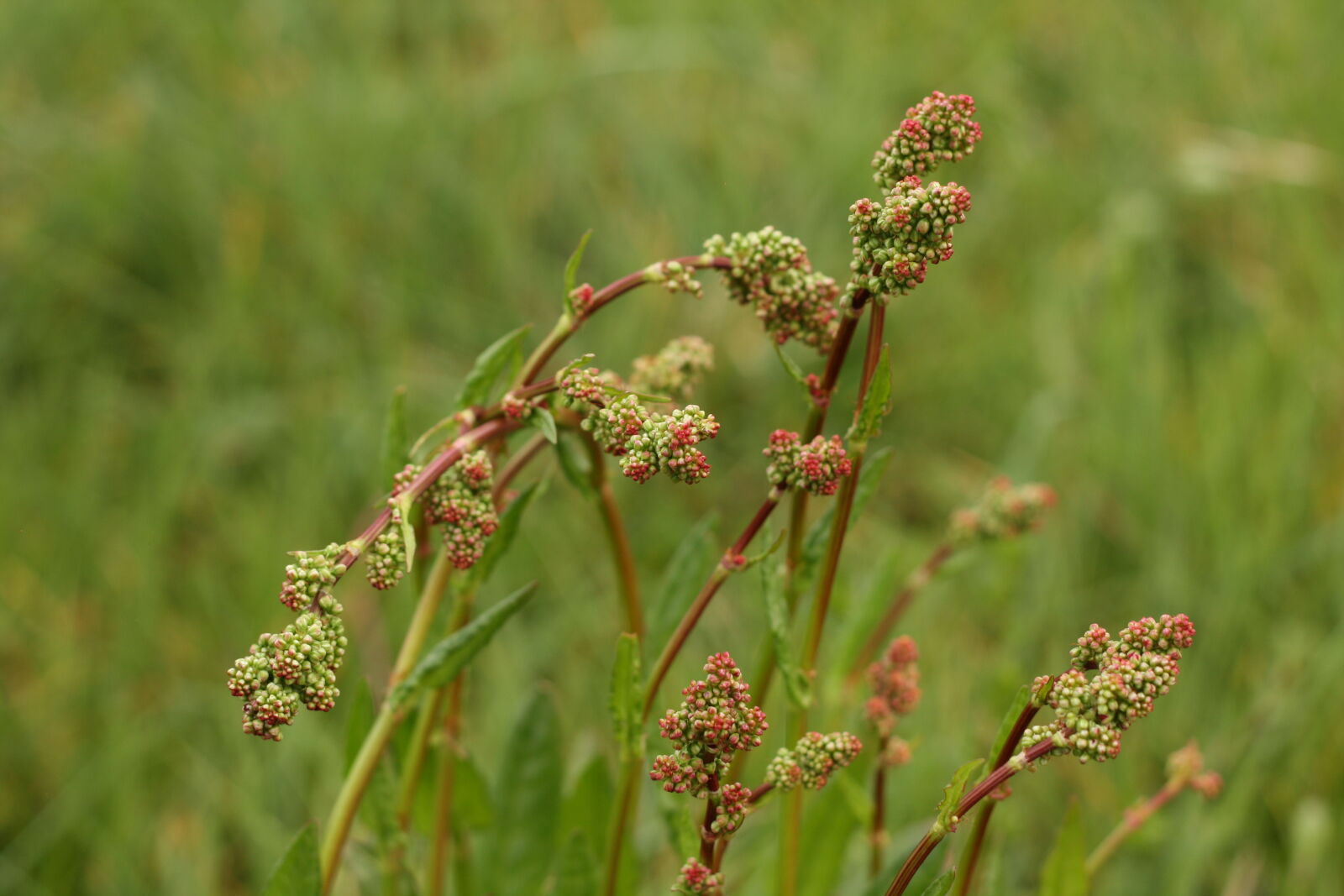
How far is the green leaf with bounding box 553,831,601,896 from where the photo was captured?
5.98 ft

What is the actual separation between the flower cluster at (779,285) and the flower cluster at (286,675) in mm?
518

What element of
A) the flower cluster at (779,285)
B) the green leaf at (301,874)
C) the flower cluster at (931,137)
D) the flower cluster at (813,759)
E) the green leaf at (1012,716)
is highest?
the flower cluster at (931,137)

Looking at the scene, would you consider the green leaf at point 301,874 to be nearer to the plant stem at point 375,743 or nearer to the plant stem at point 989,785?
the plant stem at point 375,743

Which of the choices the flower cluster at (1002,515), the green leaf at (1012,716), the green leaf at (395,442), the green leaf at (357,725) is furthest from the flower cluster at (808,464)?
the flower cluster at (1002,515)

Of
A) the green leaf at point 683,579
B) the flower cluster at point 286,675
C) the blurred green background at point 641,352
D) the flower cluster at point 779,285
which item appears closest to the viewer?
the flower cluster at point 286,675

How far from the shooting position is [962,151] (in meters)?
1.32

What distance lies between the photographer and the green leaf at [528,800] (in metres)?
2.06

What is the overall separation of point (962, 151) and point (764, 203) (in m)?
3.15

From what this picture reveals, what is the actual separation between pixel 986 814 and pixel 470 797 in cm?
81

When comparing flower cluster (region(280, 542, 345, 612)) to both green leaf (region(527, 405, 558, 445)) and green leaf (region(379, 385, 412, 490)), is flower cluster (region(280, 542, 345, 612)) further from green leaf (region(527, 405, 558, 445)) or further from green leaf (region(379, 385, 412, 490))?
green leaf (region(379, 385, 412, 490))

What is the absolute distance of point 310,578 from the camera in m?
1.23

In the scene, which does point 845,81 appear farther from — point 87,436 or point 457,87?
point 87,436

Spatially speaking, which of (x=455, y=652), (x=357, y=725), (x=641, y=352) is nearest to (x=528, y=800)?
(x=357, y=725)

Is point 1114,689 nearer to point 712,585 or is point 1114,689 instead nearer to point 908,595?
point 712,585
